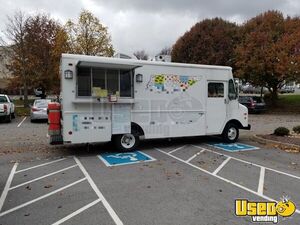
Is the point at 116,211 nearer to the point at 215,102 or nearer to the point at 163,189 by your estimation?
the point at 163,189

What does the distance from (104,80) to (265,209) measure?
6274 millimetres

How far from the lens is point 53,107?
10117 mm

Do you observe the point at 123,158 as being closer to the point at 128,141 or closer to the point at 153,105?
the point at 128,141

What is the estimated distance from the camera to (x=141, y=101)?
10.7 m

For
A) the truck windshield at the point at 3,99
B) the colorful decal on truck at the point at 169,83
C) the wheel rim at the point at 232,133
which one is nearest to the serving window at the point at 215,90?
the colorful decal on truck at the point at 169,83

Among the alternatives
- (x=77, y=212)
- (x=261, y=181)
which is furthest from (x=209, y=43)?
(x=77, y=212)

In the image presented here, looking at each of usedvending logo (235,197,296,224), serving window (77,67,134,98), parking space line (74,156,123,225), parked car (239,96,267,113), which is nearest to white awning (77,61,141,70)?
serving window (77,67,134,98)

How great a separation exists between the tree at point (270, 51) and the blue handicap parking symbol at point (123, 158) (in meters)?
22.1

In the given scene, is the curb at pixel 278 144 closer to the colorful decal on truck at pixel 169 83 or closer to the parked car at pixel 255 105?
the colorful decal on truck at pixel 169 83

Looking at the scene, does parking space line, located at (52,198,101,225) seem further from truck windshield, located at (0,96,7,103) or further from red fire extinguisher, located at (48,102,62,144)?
truck windshield, located at (0,96,7,103)

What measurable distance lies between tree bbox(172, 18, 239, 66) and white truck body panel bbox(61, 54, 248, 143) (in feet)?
86.9

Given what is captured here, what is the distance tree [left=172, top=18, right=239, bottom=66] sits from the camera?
38.0 meters

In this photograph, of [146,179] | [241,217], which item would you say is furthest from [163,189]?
[241,217]

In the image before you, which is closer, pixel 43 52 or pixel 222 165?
pixel 222 165
